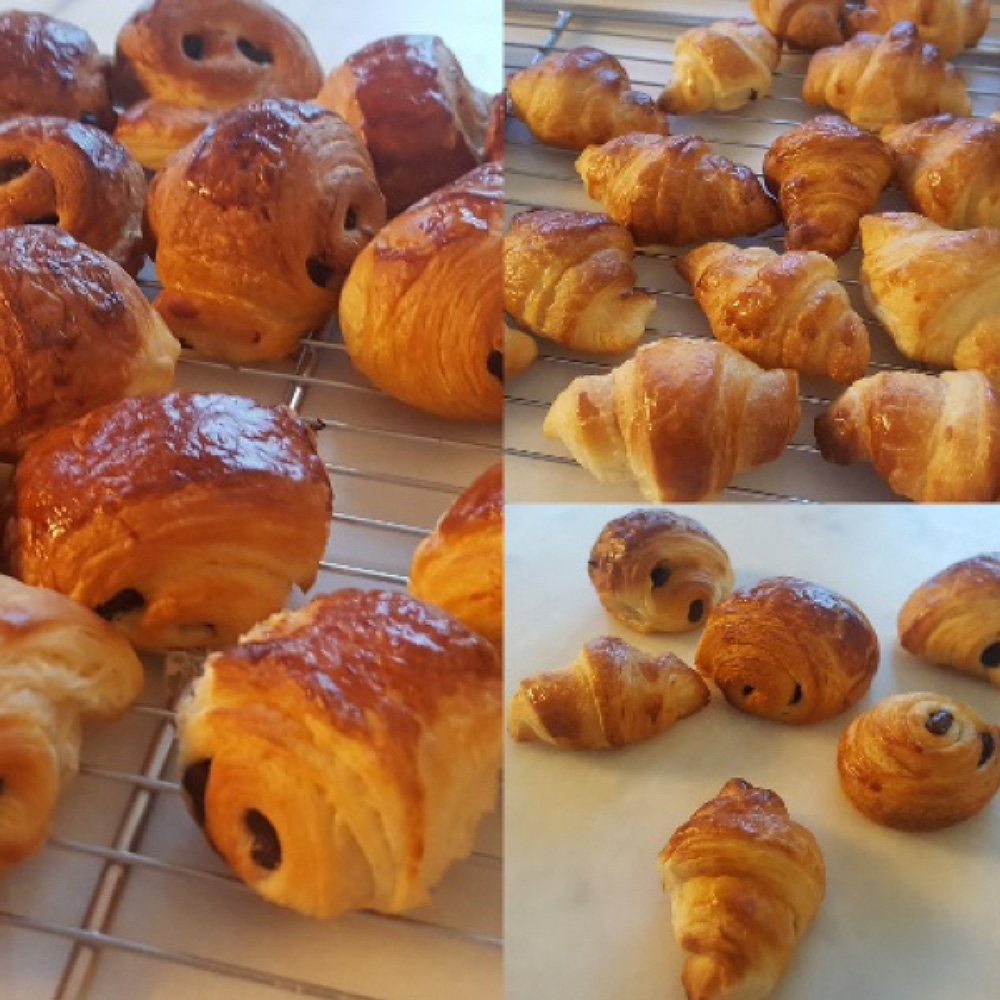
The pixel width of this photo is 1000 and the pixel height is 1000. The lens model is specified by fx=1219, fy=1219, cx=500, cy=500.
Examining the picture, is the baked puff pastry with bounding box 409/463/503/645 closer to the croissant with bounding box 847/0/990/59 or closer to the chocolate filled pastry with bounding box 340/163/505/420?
the chocolate filled pastry with bounding box 340/163/505/420

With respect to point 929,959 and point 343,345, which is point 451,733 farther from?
point 343,345

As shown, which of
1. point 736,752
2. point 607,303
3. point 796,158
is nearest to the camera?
point 736,752

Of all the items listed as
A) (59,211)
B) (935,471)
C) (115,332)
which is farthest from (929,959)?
(59,211)

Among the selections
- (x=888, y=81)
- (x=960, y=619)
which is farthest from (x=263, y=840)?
(x=888, y=81)

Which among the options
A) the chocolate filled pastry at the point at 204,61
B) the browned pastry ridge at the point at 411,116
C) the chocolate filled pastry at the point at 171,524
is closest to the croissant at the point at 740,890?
the chocolate filled pastry at the point at 171,524

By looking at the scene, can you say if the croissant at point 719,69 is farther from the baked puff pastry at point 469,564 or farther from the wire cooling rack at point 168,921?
the wire cooling rack at point 168,921

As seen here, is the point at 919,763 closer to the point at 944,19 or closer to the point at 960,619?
the point at 960,619

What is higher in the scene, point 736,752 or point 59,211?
point 59,211
